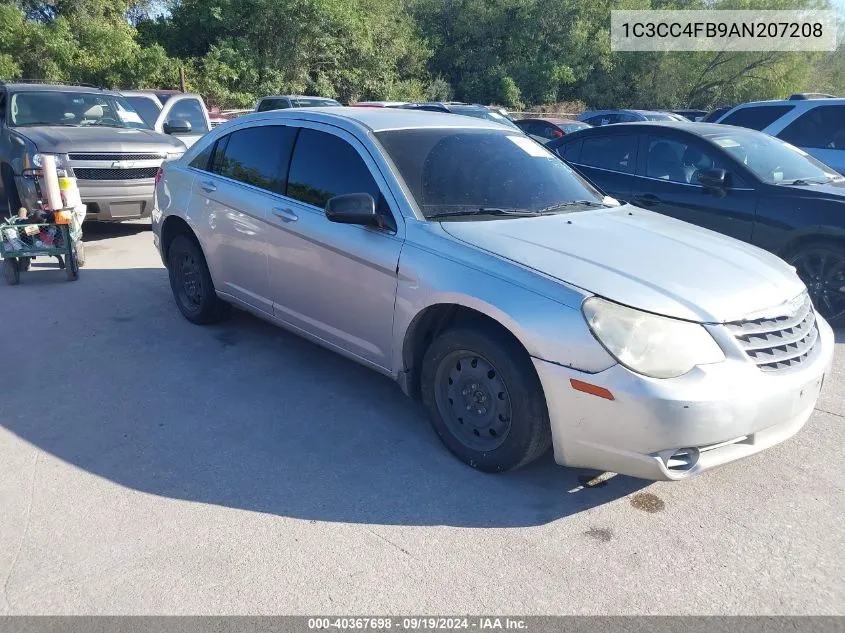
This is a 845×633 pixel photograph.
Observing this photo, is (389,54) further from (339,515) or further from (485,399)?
(339,515)

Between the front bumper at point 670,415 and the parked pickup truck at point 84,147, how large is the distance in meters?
6.71

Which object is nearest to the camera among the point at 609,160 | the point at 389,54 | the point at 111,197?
the point at 609,160

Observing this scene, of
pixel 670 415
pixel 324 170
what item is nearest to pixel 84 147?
pixel 324 170

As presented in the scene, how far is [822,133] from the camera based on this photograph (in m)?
9.02

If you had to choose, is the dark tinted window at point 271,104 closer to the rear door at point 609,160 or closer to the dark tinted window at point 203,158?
the rear door at point 609,160

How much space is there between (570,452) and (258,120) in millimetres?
3341

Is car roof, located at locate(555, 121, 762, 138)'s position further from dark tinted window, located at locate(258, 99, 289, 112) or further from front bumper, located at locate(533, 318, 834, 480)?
dark tinted window, located at locate(258, 99, 289, 112)

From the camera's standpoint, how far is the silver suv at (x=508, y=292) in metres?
3.06

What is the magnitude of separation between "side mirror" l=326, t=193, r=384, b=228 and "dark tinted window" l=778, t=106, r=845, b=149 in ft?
24.5

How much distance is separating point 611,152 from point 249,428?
4949mm

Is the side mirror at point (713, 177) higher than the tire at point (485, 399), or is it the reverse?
the side mirror at point (713, 177)

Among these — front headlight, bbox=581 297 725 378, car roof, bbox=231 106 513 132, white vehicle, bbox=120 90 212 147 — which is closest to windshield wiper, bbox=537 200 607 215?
car roof, bbox=231 106 513 132

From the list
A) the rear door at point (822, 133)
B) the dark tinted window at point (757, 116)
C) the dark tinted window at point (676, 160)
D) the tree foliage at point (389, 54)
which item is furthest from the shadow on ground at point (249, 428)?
the tree foliage at point (389, 54)

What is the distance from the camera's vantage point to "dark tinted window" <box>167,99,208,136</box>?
40.1 ft
